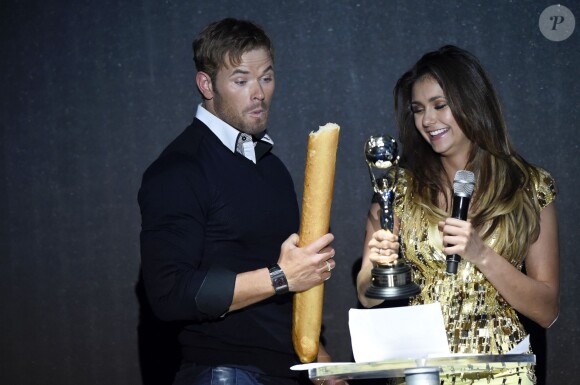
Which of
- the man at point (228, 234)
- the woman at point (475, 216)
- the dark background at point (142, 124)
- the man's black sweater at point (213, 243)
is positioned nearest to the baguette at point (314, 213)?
the man at point (228, 234)

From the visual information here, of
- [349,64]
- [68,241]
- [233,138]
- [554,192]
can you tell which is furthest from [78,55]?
[554,192]

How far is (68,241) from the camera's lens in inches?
132

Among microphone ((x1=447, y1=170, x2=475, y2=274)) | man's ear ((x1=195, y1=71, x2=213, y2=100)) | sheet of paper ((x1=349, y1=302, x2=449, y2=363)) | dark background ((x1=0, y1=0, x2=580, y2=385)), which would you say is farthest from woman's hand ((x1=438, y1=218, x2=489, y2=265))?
dark background ((x1=0, y1=0, x2=580, y2=385))

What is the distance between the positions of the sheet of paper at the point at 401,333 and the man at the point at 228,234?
0.77 feet

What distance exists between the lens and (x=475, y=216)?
2.24 meters

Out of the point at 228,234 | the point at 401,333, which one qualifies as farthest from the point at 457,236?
the point at 228,234

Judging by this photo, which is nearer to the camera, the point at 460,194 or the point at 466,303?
the point at 460,194

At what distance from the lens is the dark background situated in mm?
2926

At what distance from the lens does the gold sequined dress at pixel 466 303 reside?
85.0 inches

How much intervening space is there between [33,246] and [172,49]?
105 centimetres

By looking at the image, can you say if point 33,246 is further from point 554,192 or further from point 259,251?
point 554,192

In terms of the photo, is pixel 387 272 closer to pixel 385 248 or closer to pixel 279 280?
pixel 385 248

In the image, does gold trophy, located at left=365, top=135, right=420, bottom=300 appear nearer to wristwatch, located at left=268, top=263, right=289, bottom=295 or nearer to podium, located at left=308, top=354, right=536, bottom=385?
wristwatch, located at left=268, top=263, right=289, bottom=295

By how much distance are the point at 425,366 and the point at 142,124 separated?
213 cm
